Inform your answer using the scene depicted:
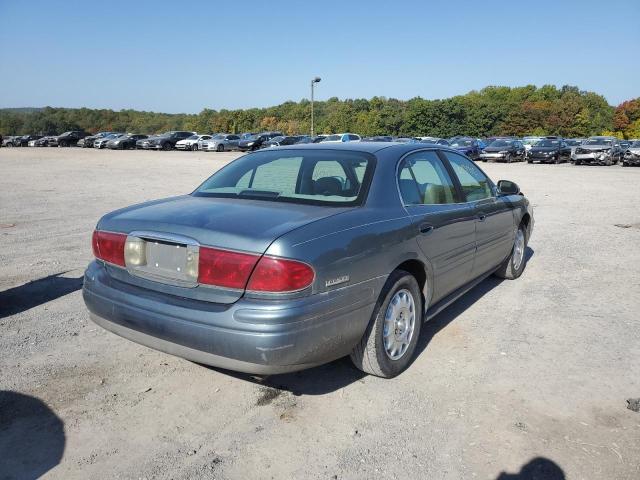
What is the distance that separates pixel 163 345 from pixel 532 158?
34042mm

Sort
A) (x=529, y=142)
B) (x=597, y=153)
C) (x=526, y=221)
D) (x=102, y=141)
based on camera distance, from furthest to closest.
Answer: (x=102, y=141), (x=529, y=142), (x=597, y=153), (x=526, y=221)

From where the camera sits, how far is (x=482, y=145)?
125 feet

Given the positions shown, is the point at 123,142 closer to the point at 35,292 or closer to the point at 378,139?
the point at 378,139

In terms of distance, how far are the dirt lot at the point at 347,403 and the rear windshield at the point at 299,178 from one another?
1248 mm

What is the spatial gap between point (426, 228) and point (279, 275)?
4.74 feet

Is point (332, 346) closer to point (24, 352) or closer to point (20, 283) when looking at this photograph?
point (24, 352)

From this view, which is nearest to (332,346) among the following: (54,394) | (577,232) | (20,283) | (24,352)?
(54,394)

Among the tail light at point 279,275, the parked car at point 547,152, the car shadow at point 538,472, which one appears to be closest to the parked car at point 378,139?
the tail light at point 279,275

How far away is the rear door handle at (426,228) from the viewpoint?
11.9 ft

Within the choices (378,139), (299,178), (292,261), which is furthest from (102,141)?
(292,261)

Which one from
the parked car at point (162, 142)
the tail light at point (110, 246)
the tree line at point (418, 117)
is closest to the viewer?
the tail light at point (110, 246)

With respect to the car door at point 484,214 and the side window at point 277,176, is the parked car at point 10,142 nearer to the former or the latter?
the side window at point 277,176

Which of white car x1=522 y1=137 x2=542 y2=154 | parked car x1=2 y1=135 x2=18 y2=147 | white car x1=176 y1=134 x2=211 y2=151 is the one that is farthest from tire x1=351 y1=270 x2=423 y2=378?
parked car x1=2 y1=135 x2=18 y2=147

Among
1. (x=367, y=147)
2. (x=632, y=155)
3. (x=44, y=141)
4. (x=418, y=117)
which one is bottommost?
(x=44, y=141)
